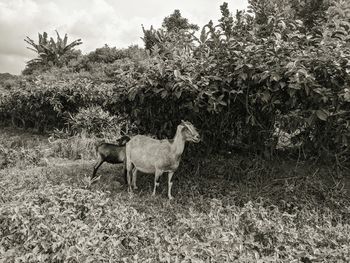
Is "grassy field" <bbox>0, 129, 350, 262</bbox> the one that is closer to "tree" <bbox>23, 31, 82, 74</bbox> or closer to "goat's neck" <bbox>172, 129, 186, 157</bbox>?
"goat's neck" <bbox>172, 129, 186, 157</bbox>

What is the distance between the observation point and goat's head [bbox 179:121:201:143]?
5719 millimetres

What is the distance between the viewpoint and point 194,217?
15.9 feet

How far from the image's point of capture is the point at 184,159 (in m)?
6.92

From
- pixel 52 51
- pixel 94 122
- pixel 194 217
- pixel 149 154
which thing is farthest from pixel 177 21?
pixel 194 217

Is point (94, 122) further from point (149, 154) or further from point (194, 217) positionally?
point (194, 217)

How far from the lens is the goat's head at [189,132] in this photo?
18.8ft

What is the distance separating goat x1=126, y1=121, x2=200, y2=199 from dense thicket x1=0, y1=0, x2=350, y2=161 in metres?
0.43

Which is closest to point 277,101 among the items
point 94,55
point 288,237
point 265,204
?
point 265,204

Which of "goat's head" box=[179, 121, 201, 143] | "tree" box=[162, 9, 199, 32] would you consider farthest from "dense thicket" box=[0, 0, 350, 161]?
"tree" box=[162, 9, 199, 32]

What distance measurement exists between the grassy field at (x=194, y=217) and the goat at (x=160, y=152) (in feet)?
1.36

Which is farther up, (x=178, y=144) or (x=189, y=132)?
(x=189, y=132)

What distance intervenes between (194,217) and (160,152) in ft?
4.75

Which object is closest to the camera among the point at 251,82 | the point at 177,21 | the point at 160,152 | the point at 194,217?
the point at 194,217

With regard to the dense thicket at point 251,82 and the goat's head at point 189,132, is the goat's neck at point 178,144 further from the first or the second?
the dense thicket at point 251,82
